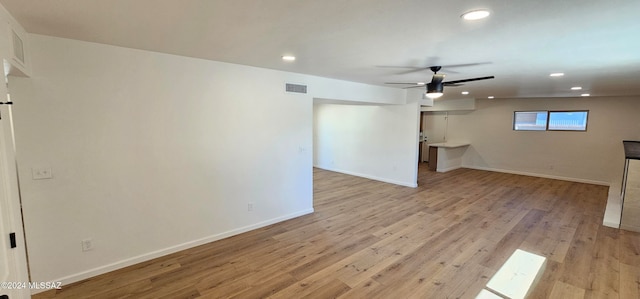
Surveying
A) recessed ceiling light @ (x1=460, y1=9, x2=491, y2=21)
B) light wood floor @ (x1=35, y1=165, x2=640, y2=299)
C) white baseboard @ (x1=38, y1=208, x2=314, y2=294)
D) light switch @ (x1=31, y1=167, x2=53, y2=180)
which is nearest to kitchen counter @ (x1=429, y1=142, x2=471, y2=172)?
light wood floor @ (x1=35, y1=165, x2=640, y2=299)

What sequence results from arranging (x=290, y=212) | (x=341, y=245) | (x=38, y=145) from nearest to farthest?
(x=38, y=145) → (x=341, y=245) → (x=290, y=212)

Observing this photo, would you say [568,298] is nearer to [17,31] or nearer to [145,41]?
[145,41]

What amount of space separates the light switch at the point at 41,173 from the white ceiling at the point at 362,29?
1224 millimetres

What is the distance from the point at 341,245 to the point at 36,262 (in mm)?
3135

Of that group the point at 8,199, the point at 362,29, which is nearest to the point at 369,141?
the point at 362,29

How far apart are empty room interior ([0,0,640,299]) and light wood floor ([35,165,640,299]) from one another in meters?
0.03

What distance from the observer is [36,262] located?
2498mm

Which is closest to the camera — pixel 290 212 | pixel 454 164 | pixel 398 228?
pixel 398 228

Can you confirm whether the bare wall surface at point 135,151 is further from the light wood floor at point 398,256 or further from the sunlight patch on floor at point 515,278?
the sunlight patch on floor at point 515,278

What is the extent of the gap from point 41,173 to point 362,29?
3.18 meters

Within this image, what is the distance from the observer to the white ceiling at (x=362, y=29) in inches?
66.4

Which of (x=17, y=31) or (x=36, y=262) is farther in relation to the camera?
(x=36, y=262)

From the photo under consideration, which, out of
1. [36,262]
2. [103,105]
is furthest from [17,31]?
[36,262]

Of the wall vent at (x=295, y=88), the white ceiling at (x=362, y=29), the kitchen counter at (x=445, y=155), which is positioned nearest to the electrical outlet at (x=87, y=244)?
the white ceiling at (x=362, y=29)
